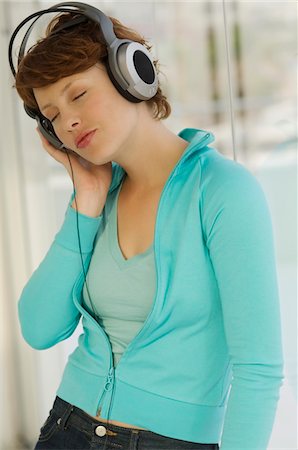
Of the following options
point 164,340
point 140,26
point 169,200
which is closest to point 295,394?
point 164,340

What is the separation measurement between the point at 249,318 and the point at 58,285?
0.40 meters

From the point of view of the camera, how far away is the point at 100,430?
1155mm

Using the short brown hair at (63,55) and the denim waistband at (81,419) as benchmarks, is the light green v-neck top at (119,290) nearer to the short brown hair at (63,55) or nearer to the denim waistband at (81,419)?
the denim waistband at (81,419)

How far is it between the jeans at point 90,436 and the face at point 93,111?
1.44 ft

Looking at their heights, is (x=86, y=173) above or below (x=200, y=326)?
above

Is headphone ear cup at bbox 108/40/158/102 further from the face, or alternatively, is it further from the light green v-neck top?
the light green v-neck top

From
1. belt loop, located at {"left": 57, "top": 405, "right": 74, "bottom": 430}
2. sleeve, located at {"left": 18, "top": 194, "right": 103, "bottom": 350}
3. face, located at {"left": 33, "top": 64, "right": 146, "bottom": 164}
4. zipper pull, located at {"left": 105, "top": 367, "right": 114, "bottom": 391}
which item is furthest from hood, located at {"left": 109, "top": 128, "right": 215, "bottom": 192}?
belt loop, located at {"left": 57, "top": 405, "right": 74, "bottom": 430}

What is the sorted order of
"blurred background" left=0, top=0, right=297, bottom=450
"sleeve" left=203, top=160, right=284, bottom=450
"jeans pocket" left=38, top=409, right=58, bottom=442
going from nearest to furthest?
1. "sleeve" left=203, top=160, right=284, bottom=450
2. "jeans pocket" left=38, top=409, right=58, bottom=442
3. "blurred background" left=0, top=0, right=297, bottom=450

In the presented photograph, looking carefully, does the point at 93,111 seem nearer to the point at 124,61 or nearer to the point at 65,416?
the point at 124,61

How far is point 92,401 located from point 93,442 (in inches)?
2.6

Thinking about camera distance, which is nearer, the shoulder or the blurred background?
the shoulder

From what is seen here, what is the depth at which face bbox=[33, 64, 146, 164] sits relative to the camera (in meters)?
1.15

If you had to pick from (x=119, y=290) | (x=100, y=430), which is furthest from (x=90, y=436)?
(x=119, y=290)

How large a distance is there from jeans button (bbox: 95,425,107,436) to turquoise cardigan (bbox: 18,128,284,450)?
2 centimetres
